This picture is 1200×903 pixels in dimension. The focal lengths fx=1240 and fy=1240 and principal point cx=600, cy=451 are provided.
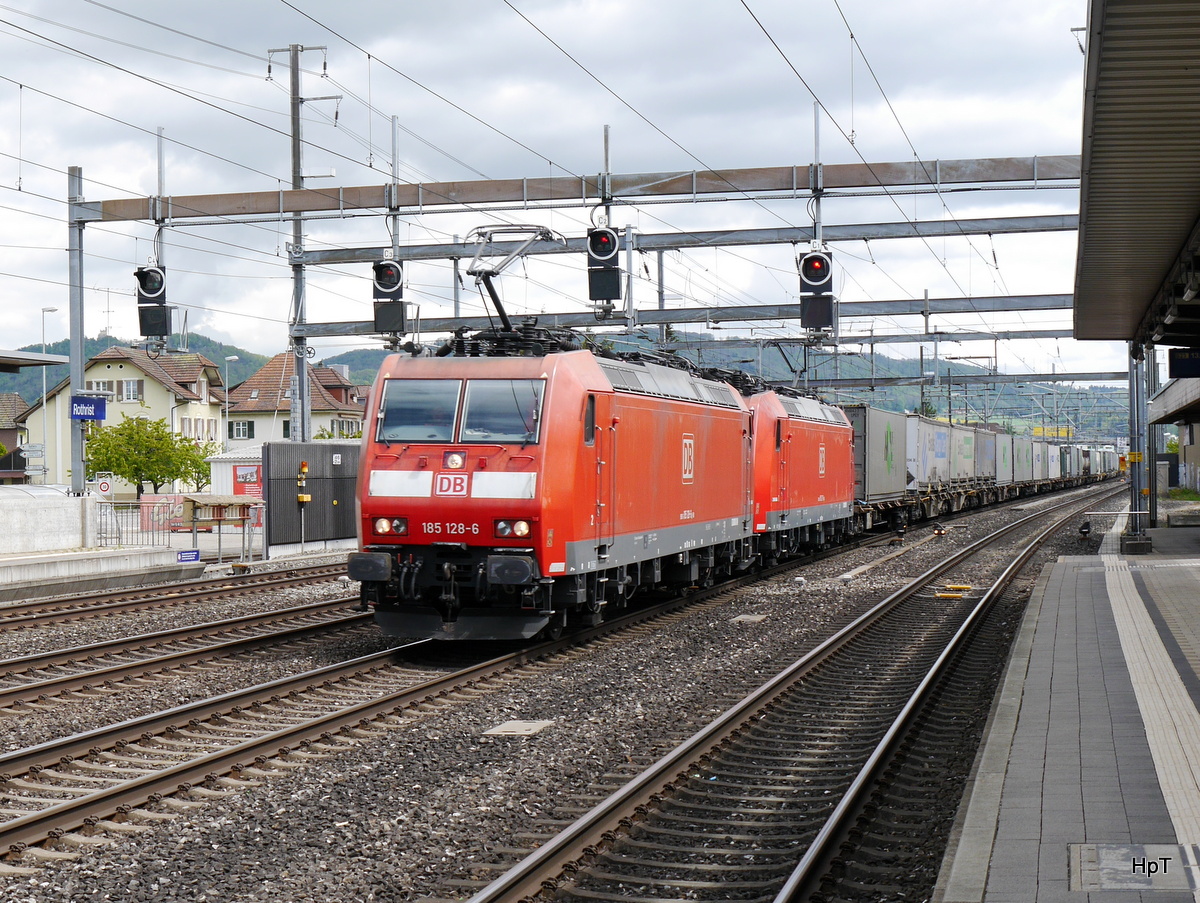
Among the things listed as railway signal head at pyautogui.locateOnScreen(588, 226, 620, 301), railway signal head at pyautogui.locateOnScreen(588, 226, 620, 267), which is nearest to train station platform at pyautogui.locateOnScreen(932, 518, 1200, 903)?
railway signal head at pyautogui.locateOnScreen(588, 226, 620, 301)

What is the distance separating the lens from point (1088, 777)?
23.4 feet

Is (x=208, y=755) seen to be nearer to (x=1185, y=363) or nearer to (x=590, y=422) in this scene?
(x=590, y=422)

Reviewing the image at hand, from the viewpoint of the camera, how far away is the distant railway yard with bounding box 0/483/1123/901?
640 cm

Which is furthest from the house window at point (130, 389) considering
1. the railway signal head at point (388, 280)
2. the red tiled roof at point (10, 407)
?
the railway signal head at point (388, 280)

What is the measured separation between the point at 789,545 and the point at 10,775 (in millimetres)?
18582

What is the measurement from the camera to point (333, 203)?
80.7 ft

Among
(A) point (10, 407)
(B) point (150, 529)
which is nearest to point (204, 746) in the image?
(B) point (150, 529)

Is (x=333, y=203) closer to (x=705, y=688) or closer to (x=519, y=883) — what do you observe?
(x=705, y=688)

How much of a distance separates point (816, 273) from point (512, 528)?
9397 millimetres

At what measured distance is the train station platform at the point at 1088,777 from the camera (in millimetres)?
5359

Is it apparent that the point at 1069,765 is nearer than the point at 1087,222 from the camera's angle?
Yes

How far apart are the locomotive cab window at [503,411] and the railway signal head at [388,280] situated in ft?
30.2

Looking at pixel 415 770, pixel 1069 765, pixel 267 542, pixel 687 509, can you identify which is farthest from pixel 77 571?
pixel 1069 765

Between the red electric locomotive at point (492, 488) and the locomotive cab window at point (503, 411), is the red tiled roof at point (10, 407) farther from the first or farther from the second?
the locomotive cab window at point (503, 411)
